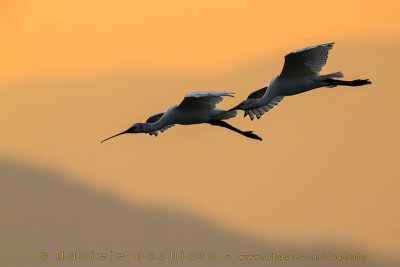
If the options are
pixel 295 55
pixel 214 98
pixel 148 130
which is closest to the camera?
pixel 295 55

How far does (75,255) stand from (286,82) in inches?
291

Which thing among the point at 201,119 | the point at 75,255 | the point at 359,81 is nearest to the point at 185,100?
the point at 201,119

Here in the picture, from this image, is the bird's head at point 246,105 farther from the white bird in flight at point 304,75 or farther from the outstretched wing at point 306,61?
the outstretched wing at point 306,61

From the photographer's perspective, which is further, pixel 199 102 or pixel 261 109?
pixel 261 109

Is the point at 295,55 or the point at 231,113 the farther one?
the point at 231,113

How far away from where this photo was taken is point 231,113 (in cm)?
1291

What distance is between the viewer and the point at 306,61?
40.0 feet


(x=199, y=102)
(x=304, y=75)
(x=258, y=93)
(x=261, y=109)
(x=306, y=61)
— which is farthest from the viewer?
(x=258, y=93)

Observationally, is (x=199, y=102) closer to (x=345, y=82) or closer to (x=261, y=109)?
(x=261, y=109)

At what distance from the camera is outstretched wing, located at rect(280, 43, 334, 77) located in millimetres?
11977

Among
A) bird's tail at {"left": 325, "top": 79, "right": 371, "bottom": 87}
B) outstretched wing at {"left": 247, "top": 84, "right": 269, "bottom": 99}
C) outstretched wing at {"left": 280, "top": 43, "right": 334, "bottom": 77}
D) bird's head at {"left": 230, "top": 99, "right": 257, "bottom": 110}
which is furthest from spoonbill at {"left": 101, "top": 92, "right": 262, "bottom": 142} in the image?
bird's tail at {"left": 325, "top": 79, "right": 371, "bottom": 87}

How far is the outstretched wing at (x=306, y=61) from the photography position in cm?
1198

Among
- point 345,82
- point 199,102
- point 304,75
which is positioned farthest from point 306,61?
point 199,102

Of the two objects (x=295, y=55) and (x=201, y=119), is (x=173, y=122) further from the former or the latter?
(x=295, y=55)
